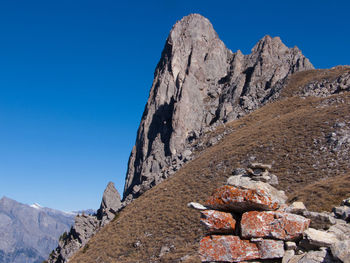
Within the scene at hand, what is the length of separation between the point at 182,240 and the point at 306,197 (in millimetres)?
13552

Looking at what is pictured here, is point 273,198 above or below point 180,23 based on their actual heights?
below

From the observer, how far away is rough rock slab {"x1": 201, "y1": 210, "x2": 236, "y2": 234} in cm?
1119

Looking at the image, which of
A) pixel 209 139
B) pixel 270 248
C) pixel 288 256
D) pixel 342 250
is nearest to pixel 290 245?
pixel 288 256

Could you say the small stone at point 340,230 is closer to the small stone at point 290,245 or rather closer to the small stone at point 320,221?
the small stone at point 320,221

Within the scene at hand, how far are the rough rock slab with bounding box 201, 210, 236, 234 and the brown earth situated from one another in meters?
10.6

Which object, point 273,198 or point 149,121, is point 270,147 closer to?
point 273,198

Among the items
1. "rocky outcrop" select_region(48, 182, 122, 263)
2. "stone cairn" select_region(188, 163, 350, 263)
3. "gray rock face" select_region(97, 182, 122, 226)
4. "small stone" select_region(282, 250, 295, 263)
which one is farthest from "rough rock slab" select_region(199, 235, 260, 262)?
"gray rock face" select_region(97, 182, 122, 226)

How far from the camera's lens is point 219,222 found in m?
11.3

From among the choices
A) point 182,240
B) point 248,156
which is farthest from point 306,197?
point 248,156

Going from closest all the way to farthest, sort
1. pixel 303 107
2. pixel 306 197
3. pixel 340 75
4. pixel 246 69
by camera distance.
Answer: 1. pixel 306 197
2. pixel 303 107
3. pixel 340 75
4. pixel 246 69

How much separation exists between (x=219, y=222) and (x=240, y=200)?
119cm

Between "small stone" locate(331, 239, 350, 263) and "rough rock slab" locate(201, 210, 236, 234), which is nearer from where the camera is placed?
"small stone" locate(331, 239, 350, 263)

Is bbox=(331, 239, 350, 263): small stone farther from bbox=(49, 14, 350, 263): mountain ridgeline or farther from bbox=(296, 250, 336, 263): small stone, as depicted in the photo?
bbox=(49, 14, 350, 263): mountain ridgeline

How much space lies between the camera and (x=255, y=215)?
10.8m
